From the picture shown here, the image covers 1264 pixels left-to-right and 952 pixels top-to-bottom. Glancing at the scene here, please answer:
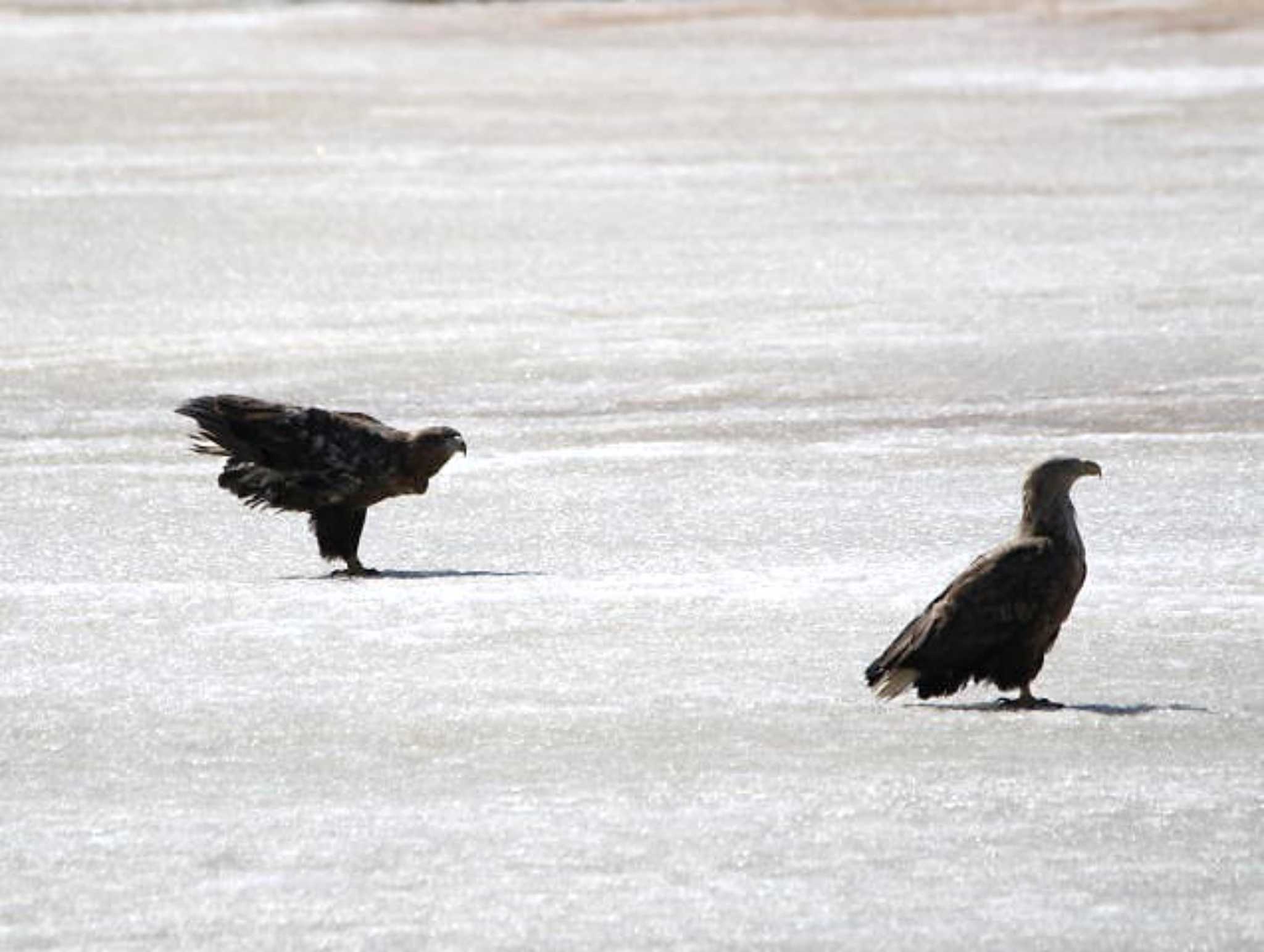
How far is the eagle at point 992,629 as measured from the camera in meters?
6.14

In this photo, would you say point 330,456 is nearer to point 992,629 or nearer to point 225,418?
point 225,418

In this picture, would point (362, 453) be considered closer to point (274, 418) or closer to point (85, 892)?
point (274, 418)

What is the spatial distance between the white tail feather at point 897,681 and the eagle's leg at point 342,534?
2030 millimetres

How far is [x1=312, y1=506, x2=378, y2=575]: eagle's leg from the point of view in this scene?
7.87 metres

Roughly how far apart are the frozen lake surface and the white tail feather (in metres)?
0.05

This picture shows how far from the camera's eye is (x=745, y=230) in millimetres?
15641

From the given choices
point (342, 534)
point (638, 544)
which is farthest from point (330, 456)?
point (638, 544)

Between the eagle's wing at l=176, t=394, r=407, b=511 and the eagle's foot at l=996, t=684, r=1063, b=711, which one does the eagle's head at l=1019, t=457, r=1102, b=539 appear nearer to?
the eagle's foot at l=996, t=684, r=1063, b=711

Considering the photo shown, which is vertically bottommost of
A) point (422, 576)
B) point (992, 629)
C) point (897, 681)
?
point (422, 576)

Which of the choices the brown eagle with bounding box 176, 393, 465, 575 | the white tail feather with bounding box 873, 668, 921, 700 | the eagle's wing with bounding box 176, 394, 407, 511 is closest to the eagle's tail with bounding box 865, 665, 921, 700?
the white tail feather with bounding box 873, 668, 921, 700

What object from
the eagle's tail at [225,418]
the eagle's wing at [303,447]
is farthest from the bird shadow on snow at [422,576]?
the eagle's tail at [225,418]

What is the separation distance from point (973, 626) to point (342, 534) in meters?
2.18

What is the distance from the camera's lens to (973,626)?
6.15 meters

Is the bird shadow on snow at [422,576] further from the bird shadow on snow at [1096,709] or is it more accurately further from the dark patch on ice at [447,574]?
the bird shadow on snow at [1096,709]
